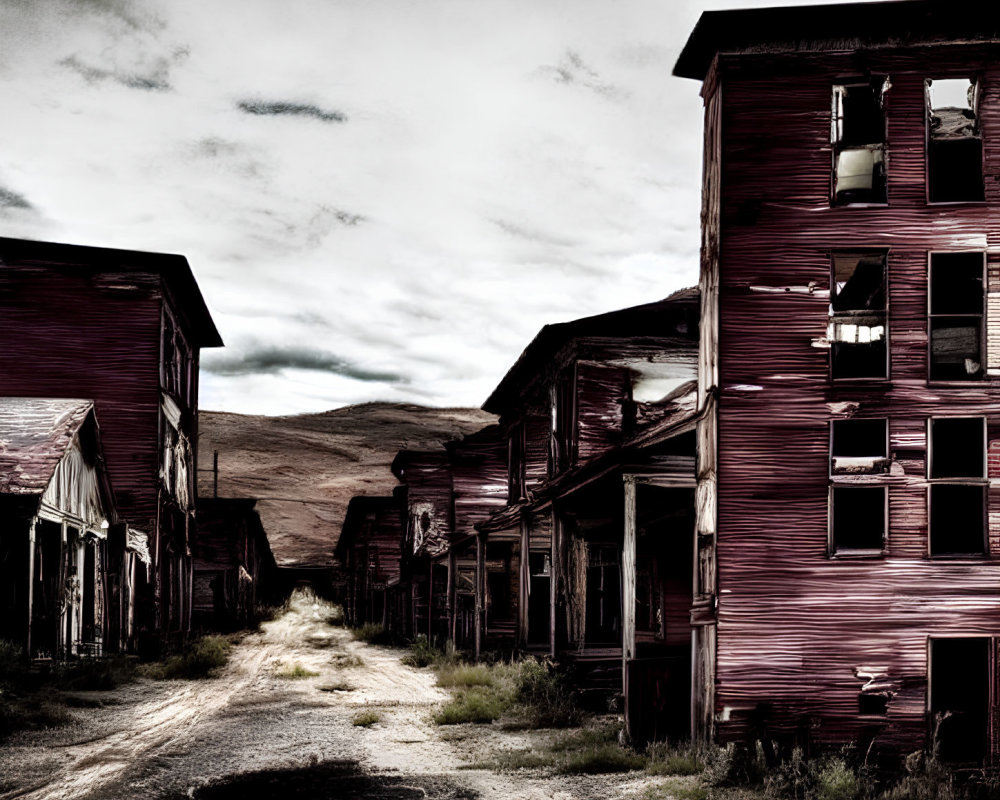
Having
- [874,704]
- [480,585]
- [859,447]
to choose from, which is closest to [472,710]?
[874,704]

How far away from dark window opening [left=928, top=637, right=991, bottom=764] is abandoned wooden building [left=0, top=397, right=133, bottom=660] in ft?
41.4

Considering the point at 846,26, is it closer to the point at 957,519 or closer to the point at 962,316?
the point at 962,316

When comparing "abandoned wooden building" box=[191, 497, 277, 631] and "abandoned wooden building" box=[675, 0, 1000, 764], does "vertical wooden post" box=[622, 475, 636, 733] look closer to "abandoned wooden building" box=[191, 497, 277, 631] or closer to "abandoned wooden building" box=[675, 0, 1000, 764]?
"abandoned wooden building" box=[675, 0, 1000, 764]

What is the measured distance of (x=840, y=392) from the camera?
13188mm

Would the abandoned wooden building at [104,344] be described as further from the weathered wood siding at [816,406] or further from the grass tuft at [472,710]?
the weathered wood siding at [816,406]

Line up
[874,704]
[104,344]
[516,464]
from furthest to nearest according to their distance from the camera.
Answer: [516,464], [104,344], [874,704]

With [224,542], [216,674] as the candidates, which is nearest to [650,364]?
[216,674]

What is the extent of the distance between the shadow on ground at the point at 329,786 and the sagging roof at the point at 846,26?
8887 millimetres

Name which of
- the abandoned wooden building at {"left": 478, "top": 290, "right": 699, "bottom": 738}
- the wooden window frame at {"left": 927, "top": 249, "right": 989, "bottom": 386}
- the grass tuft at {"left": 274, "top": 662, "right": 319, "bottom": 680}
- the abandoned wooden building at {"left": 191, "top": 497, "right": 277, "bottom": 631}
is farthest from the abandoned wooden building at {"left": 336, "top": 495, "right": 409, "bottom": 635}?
the wooden window frame at {"left": 927, "top": 249, "right": 989, "bottom": 386}

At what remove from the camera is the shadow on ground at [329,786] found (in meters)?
10.4

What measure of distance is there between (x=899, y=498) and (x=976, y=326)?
2.33 m

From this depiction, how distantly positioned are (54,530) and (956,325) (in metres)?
14.9

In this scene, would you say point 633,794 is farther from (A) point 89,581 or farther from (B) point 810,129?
(A) point 89,581

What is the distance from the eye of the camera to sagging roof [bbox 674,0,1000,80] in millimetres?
13375
